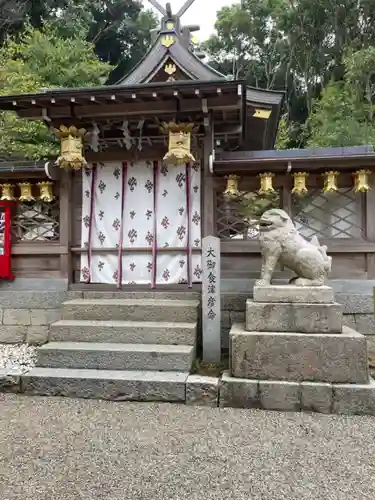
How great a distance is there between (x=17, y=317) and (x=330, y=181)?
222 inches

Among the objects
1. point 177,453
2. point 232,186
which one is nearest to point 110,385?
point 177,453

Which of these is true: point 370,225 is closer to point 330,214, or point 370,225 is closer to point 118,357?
point 330,214

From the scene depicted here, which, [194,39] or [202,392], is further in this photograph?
[194,39]

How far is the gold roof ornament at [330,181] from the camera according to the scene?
586cm

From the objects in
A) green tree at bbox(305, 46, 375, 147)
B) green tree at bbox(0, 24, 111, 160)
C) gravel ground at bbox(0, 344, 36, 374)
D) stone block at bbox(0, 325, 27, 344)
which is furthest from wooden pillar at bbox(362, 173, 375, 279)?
green tree at bbox(305, 46, 375, 147)

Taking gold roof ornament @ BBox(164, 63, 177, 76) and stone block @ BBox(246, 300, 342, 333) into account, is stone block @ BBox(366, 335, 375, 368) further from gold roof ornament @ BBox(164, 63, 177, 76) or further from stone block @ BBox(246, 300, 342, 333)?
gold roof ornament @ BBox(164, 63, 177, 76)

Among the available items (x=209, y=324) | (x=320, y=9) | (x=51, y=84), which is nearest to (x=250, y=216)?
(x=209, y=324)

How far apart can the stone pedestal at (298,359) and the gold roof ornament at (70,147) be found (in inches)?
138

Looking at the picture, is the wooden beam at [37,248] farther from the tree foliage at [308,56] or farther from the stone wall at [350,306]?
the tree foliage at [308,56]

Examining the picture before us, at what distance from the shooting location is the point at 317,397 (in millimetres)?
4289

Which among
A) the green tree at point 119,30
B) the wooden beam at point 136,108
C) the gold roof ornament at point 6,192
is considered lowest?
the gold roof ornament at point 6,192

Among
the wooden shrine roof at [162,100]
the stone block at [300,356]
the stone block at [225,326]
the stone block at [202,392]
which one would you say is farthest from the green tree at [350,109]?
the stone block at [202,392]

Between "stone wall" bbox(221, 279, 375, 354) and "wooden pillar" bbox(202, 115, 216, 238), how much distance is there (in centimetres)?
110

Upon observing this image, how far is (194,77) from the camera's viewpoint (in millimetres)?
6688
